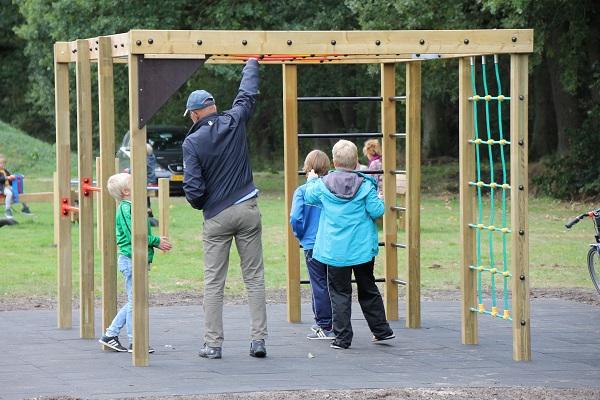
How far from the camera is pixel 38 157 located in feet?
112

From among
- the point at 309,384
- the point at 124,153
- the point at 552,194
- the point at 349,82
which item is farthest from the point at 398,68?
the point at 309,384

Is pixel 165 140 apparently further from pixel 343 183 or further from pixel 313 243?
pixel 343 183

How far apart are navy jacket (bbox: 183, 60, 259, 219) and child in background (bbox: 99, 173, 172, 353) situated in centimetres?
46

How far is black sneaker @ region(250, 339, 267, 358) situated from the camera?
30.0ft

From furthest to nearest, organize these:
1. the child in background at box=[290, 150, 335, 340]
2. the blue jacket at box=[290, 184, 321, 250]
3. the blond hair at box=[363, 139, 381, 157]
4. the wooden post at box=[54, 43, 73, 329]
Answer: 1. the blond hair at box=[363, 139, 381, 157]
2. the wooden post at box=[54, 43, 73, 329]
3. the child in background at box=[290, 150, 335, 340]
4. the blue jacket at box=[290, 184, 321, 250]

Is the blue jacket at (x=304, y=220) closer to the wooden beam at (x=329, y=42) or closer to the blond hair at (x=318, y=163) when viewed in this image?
the blond hair at (x=318, y=163)

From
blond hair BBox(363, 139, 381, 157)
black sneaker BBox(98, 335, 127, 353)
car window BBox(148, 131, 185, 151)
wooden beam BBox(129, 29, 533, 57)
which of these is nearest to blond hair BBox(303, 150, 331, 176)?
wooden beam BBox(129, 29, 533, 57)

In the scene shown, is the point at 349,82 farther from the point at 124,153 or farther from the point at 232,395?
the point at 232,395

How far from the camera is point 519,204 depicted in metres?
9.09

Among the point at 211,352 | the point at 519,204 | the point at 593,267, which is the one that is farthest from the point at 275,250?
the point at 519,204

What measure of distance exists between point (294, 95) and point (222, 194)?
6.89 feet

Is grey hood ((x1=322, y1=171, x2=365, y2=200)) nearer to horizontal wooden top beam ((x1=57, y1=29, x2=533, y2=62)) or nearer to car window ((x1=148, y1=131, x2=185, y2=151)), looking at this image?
horizontal wooden top beam ((x1=57, y1=29, x2=533, y2=62))

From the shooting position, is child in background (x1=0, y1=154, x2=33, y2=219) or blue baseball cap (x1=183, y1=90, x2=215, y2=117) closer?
blue baseball cap (x1=183, y1=90, x2=215, y2=117)

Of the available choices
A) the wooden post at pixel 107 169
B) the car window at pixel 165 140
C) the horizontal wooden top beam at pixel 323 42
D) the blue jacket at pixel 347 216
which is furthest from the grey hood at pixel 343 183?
the car window at pixel 165 140
